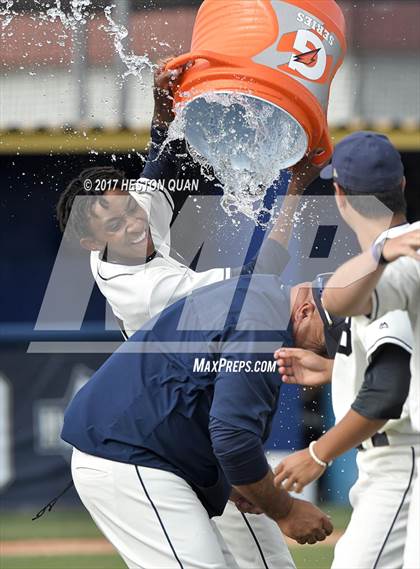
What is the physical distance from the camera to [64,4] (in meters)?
7.66

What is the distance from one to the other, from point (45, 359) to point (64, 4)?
8.02ft

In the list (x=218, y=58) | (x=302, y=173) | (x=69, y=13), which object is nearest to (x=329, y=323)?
(x=302, y=173)

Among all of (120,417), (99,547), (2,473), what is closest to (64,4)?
(2,473)

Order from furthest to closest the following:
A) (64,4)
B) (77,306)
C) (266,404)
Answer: (77,306)
(64,4)
(266,404)

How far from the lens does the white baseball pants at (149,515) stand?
3148 millimetres

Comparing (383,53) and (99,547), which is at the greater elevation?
(383,53)

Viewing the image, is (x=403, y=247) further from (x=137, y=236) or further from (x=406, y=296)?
(x=137, y=236)

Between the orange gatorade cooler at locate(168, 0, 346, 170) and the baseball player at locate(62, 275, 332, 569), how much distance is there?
68 centimetres

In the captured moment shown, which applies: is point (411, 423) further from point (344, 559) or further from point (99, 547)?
point (99, 547)

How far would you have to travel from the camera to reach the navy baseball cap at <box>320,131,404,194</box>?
3076 mm

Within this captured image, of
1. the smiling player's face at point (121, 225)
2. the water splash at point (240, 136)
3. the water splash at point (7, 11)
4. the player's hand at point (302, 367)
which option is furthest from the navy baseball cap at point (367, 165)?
the water splash at point (7, 11)

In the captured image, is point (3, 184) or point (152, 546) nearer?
point (152, 546)

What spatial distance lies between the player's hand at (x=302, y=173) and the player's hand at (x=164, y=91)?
0.47 metres

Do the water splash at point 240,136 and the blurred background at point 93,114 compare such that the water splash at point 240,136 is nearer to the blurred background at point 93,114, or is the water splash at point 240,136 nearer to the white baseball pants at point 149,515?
the white baseball pants at point 149,515
